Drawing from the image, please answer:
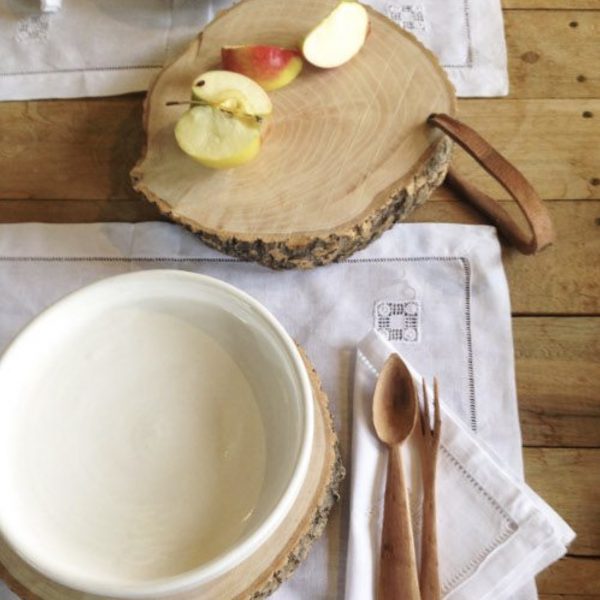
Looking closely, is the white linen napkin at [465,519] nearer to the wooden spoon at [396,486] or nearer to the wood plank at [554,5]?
the wooden spoon at [396,486]

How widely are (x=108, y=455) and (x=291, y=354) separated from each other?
12 cm

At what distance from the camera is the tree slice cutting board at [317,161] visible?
0.55 metres

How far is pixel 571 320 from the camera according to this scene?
589 millimetres

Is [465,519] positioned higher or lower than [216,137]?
lower

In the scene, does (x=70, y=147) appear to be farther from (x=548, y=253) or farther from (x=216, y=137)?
(x=548, y=253)

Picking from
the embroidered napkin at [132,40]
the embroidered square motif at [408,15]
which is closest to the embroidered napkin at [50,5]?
the embroidered napkin at [132,40]

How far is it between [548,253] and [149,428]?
0.35 metres

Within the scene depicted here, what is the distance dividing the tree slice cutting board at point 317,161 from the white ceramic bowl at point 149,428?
10 cm

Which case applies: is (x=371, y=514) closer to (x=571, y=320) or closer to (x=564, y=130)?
(x=571, y=320)

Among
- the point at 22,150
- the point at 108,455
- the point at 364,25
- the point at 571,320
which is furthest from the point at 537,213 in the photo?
the point at 22,150

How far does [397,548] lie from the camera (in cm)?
48

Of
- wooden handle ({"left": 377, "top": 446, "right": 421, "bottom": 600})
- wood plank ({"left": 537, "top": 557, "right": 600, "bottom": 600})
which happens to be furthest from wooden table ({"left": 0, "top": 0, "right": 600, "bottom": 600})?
wooden handle ({"left": 377, "top": 446, "right": 421, "bottom": 600})

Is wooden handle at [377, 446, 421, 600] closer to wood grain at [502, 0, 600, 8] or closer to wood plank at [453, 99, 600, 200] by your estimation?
wood plank at [453, 99, 600, 200]

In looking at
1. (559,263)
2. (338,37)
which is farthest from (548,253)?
(338,37)
